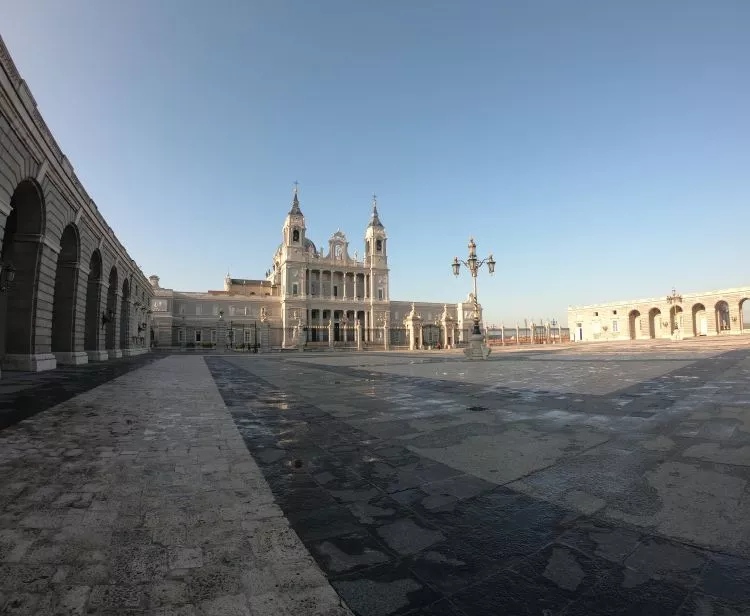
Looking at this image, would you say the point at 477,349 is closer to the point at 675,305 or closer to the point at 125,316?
the point at 125,316

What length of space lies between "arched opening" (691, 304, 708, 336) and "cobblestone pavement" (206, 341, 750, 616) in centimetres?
7921

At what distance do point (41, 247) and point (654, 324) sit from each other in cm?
8921

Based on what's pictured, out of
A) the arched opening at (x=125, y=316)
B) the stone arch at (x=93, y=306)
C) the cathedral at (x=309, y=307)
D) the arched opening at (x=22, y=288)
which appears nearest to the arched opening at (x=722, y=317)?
the cathedral at (x=309, y=307)

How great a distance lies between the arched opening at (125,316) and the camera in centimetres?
3353

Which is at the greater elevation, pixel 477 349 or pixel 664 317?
pixel 664 317

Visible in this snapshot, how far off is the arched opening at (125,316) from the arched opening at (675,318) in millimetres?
80822

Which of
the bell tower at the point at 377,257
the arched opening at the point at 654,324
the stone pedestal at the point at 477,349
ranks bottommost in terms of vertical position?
the stone pedestal at the point at 477,349

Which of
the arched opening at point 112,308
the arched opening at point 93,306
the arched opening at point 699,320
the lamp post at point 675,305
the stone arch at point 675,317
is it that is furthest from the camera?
the stone arch at point 675,317

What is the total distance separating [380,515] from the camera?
3127mm

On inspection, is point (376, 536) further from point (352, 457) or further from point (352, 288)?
point (352, 288)

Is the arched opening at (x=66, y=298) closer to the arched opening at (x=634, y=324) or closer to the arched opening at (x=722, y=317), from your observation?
the arched opening at (x=722, y=317)

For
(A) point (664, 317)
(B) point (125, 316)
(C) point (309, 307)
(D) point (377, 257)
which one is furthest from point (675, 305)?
(B) point (125, 316)

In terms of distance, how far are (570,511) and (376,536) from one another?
5.09 feet

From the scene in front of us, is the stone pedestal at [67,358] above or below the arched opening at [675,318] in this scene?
below
